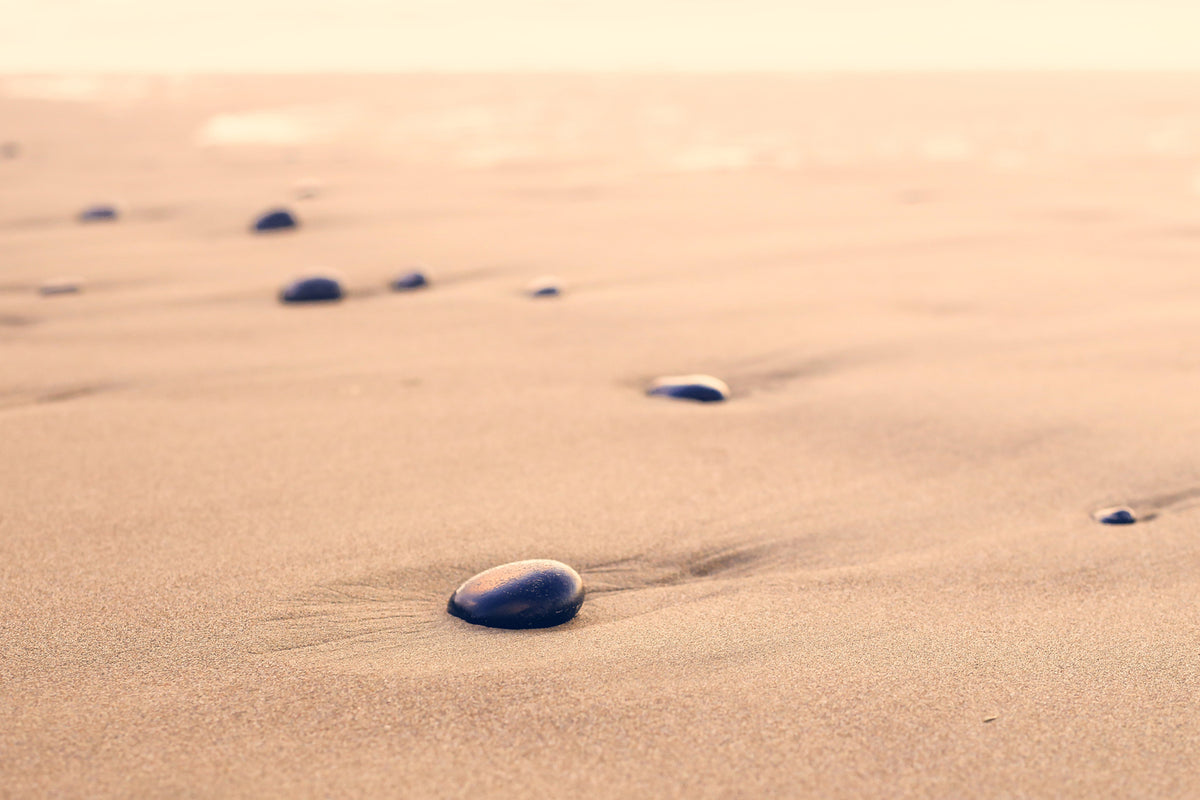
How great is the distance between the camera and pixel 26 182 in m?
5.12

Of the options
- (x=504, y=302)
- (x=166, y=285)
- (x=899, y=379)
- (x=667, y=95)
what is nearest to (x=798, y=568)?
(x=899, y=379)

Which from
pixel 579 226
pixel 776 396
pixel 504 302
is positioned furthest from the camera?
pixel 579 226

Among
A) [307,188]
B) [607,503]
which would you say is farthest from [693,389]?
[307,188]

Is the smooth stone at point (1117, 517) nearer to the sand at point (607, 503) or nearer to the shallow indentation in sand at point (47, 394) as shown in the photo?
the sand at point (607, 503)

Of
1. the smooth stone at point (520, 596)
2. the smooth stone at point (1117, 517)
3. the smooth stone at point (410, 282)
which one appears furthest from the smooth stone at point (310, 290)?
the smooth stone at point (1117, 517)

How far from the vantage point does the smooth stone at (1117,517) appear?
1.76 metres

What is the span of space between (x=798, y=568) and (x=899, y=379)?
0.94m

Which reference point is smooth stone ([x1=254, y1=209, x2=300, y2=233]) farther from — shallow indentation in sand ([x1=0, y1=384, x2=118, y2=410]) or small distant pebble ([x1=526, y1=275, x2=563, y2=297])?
shallow indentation in sand ([x1=0, y1=384, x2=118, y2=410])

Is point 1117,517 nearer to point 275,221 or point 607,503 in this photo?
point 607,503

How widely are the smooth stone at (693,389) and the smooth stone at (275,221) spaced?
2.17 m

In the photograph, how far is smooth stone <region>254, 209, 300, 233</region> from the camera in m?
4.00

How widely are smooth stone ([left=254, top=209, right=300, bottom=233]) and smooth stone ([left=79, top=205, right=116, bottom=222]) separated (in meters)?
0.60

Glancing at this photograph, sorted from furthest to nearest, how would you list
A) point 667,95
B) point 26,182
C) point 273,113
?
1. point 667,95
2. point 273,113
3. point 26,182

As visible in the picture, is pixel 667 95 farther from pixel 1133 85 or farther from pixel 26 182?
pixel 26 182
